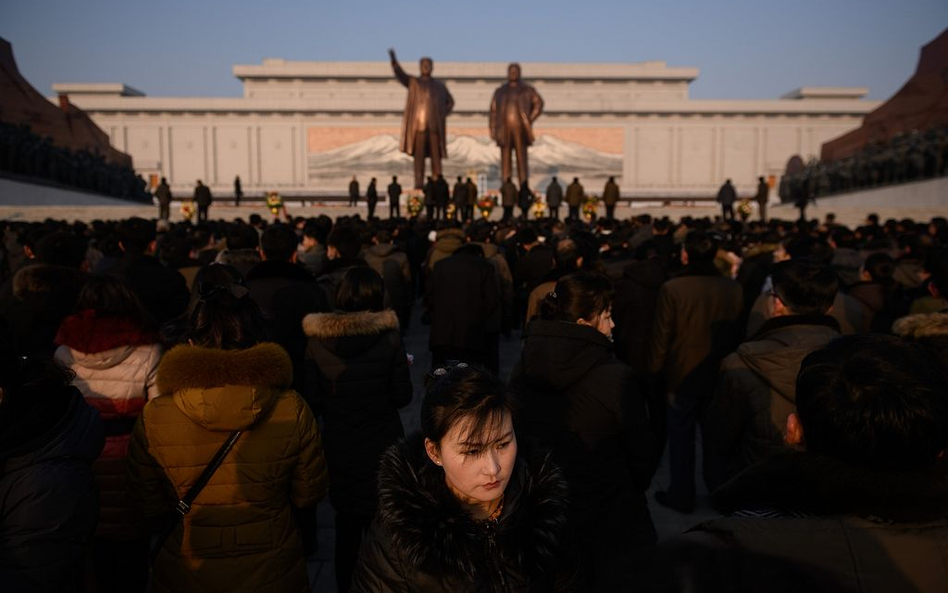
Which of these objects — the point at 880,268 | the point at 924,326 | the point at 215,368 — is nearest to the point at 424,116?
the point at 880,268

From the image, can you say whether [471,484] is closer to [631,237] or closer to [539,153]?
[631,237]

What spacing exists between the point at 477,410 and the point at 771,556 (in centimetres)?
75

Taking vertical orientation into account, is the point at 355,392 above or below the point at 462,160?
below

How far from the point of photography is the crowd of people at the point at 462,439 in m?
1.09

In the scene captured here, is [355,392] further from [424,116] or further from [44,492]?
[424,116]

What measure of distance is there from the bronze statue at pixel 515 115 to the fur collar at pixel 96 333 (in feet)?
53.9

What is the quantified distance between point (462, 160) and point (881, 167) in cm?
2179

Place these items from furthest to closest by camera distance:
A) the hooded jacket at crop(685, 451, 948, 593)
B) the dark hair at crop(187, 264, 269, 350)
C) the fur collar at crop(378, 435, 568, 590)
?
the dark hair at crop(187, 264, 269, 350) < the fur collar at crop(378, 435, 568, 590) < the hooded jacket at crop(685, 451, 948, 593)

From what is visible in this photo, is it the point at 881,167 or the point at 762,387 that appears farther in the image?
the point at 881,167

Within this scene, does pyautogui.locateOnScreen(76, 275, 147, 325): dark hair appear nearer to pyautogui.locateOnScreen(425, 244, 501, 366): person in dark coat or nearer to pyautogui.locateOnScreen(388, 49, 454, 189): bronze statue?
pyautogui.locateOnScreen(425, 244, 501, 366): person in dark coat

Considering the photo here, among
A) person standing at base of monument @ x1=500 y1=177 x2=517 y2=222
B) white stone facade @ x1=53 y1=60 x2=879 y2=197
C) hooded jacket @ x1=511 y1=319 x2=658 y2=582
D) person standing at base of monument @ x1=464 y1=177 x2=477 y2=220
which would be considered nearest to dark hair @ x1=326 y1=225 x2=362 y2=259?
hooded jacket @ x1=511 y1=319 x2=658 y2=582

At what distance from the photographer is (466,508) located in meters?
1.65

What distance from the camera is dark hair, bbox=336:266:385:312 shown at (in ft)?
10.2

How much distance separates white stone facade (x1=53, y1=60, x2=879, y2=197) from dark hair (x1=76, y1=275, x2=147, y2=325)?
3795 cm
